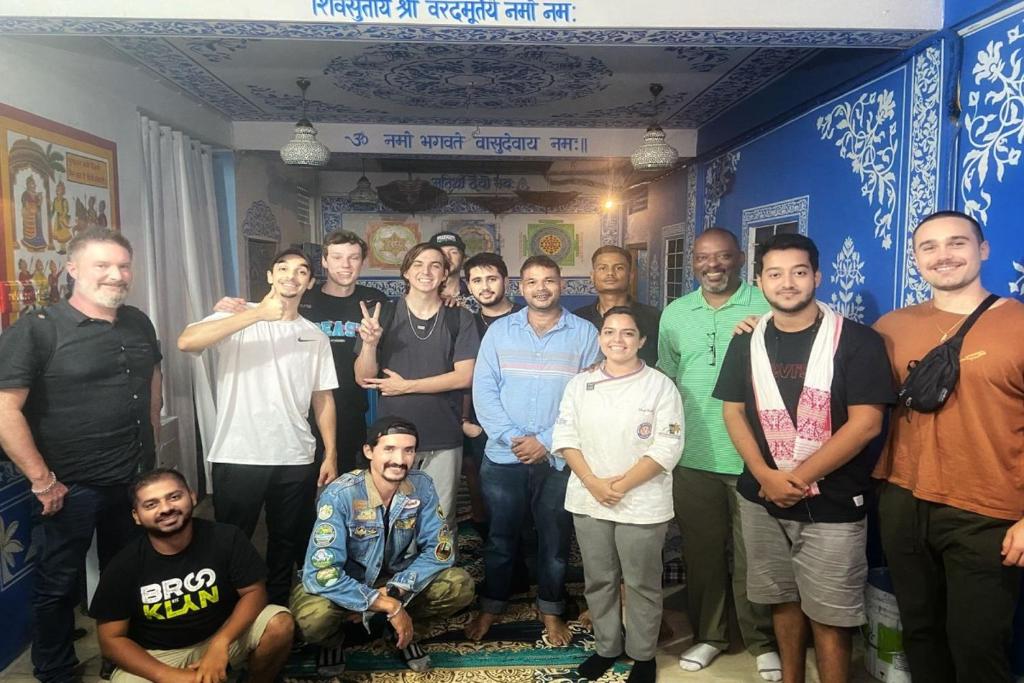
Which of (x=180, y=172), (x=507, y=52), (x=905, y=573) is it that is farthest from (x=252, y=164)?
(x=905, y=573)

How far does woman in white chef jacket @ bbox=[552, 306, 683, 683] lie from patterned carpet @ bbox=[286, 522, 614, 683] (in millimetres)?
211

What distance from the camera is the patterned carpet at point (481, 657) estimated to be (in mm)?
2523

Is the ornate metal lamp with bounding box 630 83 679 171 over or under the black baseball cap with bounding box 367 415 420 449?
over

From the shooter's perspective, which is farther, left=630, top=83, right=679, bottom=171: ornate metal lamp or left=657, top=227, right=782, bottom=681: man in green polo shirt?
left=630, top=83, right=679, bottom=171: ornate metal lamp

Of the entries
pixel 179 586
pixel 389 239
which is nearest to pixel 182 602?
pixel 179 586

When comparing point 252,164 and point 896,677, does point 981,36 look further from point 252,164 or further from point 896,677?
point 252,164

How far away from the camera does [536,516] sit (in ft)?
8.78

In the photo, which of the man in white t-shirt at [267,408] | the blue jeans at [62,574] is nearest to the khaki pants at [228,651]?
the man in white t-shirt at [267,408]

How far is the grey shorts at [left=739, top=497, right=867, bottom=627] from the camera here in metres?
2.10

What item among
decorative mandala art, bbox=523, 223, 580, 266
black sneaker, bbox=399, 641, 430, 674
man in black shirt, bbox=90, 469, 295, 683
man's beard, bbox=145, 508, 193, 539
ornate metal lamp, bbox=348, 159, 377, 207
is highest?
ornate metal lamp, bbox=348, 159, 377, 207

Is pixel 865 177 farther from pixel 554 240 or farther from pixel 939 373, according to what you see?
pixel 554 240

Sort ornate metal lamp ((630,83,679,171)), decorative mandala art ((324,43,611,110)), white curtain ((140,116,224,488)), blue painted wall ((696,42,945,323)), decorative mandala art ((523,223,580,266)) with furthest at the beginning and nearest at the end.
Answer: decorative mandala art ((523,223,580,266)) → ornate metal lamp ((630,83,679,171)) → white curtain ((140,116,224,488)) → decorative mandala art ((324,43,611,110)) → blue painted wall ((696,42,945,323))

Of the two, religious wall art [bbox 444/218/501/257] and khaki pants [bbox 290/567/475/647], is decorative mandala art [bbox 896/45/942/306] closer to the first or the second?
khaki pants [bbox 290/567/475/647]

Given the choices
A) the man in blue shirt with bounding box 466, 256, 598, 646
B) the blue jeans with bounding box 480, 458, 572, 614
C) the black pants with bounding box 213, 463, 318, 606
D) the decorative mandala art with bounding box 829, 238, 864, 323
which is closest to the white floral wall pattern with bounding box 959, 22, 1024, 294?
the decorative mandala art with bounding box 829, 238, 864, 323
